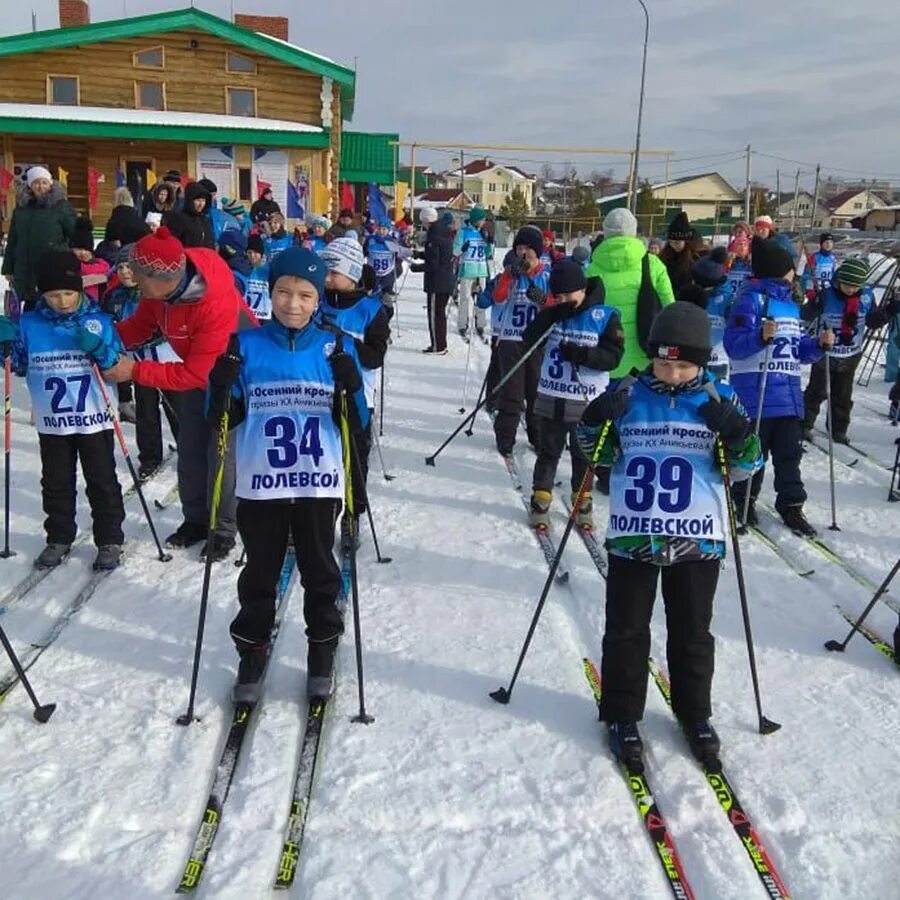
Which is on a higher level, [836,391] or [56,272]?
[56,272]

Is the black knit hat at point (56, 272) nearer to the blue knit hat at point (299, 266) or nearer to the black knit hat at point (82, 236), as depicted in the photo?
the blue knit hat at point (299, 266)

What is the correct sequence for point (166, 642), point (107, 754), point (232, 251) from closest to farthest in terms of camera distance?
point (107, 754) → point (166, 642) → point (232, 251)

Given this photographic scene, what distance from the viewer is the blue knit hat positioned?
10.8ft

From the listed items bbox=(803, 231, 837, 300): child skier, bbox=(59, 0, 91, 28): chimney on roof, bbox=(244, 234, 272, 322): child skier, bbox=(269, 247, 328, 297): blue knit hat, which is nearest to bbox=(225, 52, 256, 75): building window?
bbox=(59, 0, 91, 28): chimney on roof

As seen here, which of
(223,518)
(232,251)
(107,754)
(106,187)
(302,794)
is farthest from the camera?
(106,187)

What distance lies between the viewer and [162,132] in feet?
76.6

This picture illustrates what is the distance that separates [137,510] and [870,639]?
16.3 ft

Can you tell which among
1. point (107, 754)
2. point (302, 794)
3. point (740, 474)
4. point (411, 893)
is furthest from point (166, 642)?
point (740, 474)

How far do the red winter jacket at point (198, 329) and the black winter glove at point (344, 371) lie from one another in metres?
1.05

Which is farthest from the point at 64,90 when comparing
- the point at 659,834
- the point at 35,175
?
the point at 659,834

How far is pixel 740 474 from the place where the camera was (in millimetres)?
3275

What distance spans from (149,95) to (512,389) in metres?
23.1

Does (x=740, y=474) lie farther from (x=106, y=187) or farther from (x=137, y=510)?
(x=106, y=187)

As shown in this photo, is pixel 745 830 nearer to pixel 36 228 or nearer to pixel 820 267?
pixel 36 228
